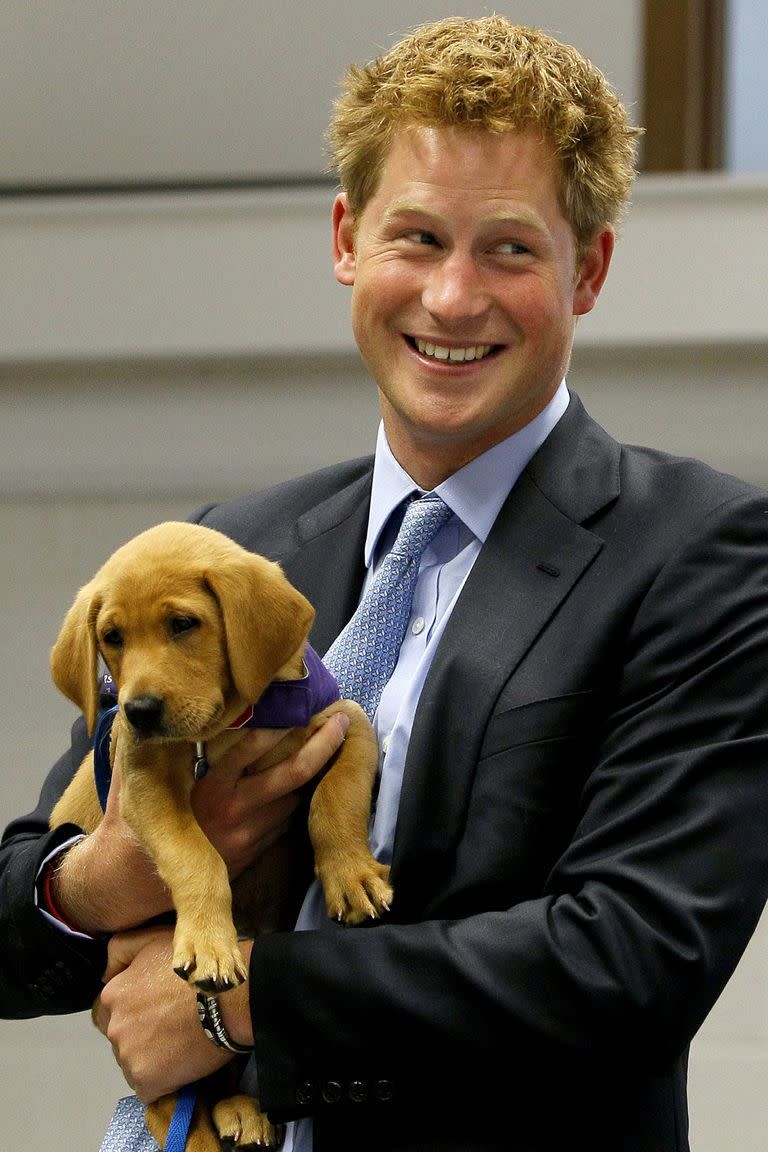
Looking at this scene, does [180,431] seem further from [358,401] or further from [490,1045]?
[490,1045]

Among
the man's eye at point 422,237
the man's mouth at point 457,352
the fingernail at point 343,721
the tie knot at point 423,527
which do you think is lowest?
the fingernail at point 343,721

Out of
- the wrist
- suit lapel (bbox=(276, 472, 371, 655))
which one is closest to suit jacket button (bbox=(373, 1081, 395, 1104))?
the wrist

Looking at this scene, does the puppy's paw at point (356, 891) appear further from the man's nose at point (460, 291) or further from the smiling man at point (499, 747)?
the man's nose at point (460, 291)

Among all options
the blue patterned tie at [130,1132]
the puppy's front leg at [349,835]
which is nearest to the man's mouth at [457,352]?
the puppy's front leg at [349,835]

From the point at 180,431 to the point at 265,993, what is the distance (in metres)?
2.35

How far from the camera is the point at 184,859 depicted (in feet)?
4.96

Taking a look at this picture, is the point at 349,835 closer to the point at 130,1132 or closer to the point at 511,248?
the point at 130,1132

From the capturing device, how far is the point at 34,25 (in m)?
3.68

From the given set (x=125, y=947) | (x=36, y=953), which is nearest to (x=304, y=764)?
(x=125, y=947)

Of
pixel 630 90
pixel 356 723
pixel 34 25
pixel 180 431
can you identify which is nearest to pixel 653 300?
pixel 630 90

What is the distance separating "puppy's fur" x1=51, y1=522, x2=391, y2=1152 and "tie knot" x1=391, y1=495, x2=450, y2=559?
0.17 meters

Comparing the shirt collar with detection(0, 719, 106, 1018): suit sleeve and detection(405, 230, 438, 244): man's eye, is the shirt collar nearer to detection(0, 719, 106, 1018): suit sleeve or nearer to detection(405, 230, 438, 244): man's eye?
detection(405, 230, 438, 244): man's eye

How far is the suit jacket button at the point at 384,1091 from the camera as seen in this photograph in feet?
4.75

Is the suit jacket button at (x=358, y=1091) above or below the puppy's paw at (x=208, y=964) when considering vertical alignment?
below
